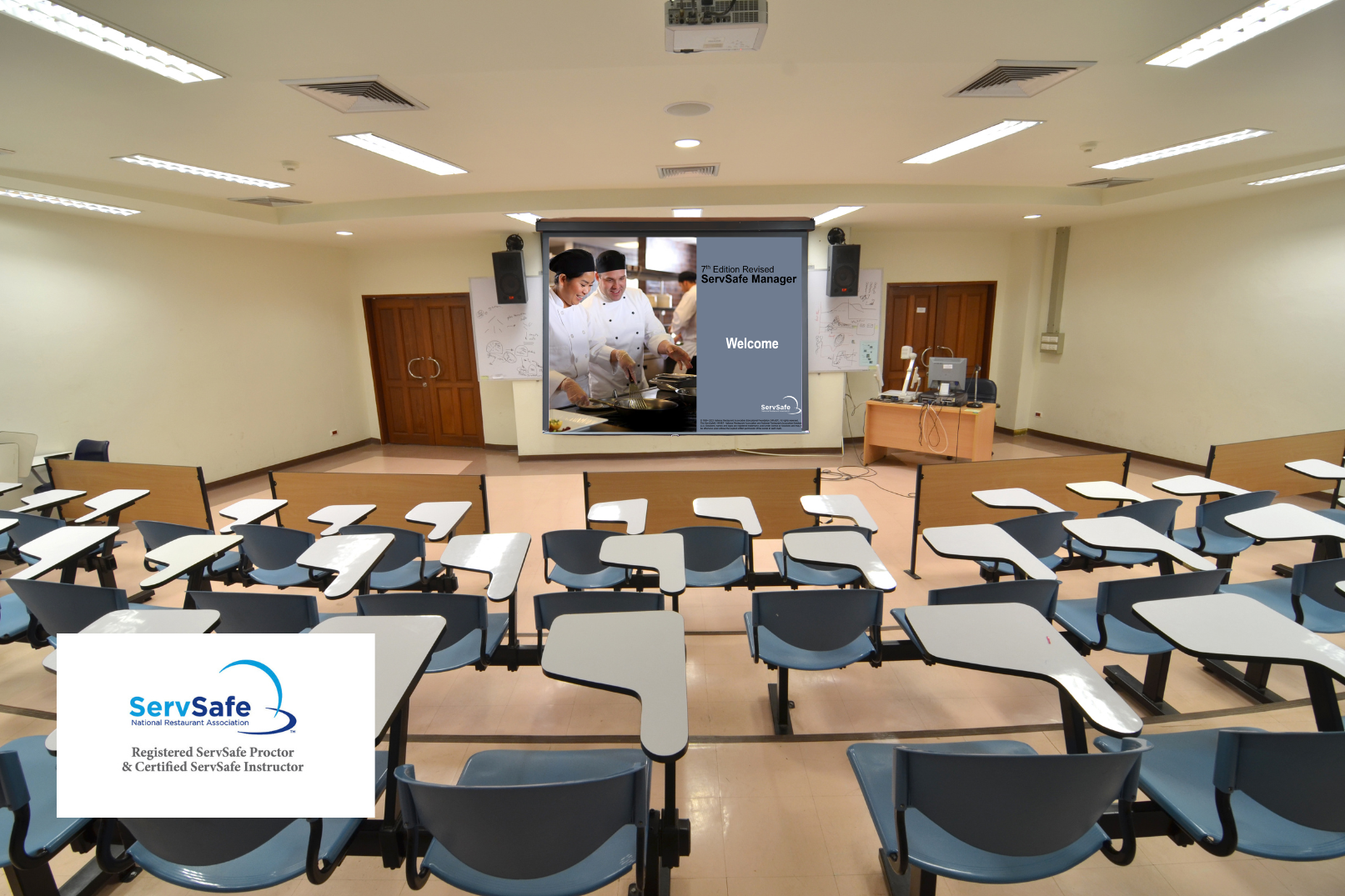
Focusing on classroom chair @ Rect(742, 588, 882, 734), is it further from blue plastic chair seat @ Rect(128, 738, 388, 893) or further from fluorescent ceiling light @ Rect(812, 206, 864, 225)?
fluorescent ceiling light @ Rect(812, 206, 864, 225)

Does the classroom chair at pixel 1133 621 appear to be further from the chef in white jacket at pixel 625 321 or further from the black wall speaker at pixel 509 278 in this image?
the black wall speaker at pixel 509 278

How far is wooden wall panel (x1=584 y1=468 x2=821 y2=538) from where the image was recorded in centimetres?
395

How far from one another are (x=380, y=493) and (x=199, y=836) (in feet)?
9.76

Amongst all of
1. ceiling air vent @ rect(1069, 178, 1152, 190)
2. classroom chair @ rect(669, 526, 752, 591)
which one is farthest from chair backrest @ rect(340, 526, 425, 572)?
ceiling air vent @ rect(1069, 178, 1152, 190)

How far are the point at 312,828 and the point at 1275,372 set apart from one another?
7.94 metres

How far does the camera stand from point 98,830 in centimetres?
146

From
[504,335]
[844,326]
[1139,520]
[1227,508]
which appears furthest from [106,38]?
[844,326]

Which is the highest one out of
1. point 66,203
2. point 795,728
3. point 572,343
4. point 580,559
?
point 66,203

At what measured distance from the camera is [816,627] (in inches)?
85.8

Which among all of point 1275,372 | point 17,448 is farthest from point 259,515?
point 1275,372

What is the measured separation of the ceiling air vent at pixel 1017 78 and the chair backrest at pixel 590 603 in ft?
9.35

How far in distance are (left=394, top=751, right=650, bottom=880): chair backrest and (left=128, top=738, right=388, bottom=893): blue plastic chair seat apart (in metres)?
0.26

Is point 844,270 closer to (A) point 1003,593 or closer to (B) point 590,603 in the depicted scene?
(A) point 1003,593

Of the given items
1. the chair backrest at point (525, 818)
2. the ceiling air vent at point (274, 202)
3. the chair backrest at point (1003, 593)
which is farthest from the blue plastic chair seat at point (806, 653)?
the ceiling air vent at point (274, 202)
